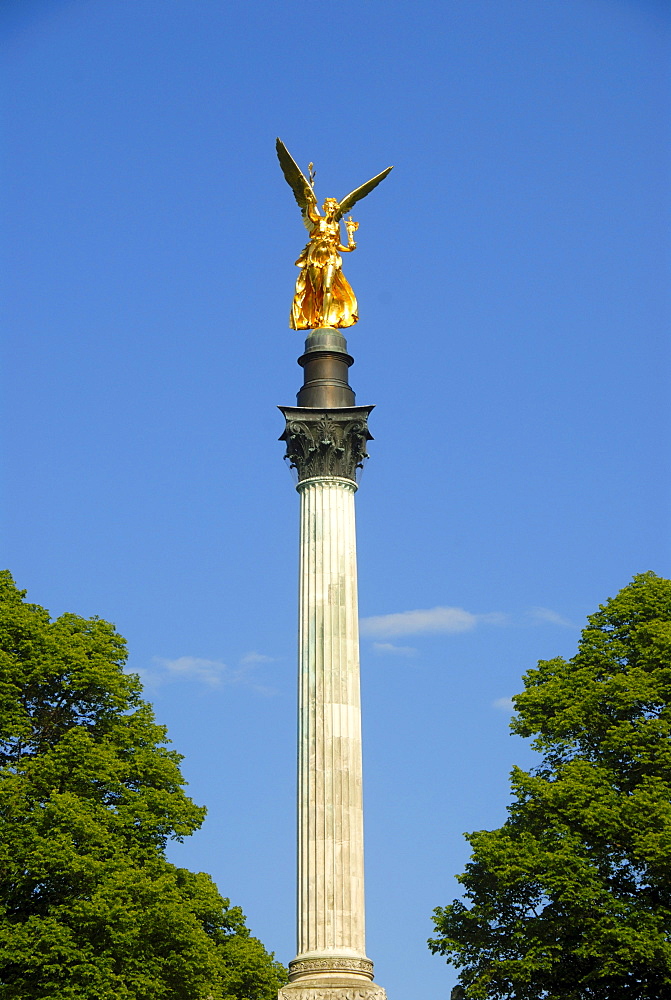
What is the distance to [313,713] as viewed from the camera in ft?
102

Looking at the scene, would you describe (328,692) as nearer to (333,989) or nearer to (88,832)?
(333,989)

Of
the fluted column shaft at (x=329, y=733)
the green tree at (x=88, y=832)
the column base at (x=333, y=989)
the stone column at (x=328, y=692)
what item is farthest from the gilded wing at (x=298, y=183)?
the column base at (x=333, y=989)

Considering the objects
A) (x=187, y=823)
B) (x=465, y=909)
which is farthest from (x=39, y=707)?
(x=465, y=909)

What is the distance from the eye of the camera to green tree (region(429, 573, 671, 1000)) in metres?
36.4

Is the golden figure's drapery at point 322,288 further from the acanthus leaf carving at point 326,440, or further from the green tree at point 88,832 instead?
the green tree at point 88,832

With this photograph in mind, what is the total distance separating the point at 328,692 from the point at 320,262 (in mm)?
9909

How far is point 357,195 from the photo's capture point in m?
36.4

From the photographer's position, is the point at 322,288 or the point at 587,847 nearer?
the point at 322,288

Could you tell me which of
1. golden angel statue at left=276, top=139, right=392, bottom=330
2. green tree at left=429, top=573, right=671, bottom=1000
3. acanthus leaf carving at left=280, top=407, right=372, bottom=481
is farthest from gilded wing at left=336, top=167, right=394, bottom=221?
green tree at left=429, top=573, right=671, bottom=1000

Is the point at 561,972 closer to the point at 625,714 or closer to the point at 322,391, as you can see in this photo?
the point at 625,714

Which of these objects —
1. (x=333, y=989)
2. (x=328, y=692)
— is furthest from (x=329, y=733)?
(x=333, y=989)

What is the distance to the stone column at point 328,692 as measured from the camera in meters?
29.4

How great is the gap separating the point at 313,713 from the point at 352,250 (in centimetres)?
1090

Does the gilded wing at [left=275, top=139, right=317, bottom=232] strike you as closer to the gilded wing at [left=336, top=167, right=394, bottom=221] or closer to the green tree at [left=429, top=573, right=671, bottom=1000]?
the gilded wing at [left=336, top=167, right=394, bottom=221]
